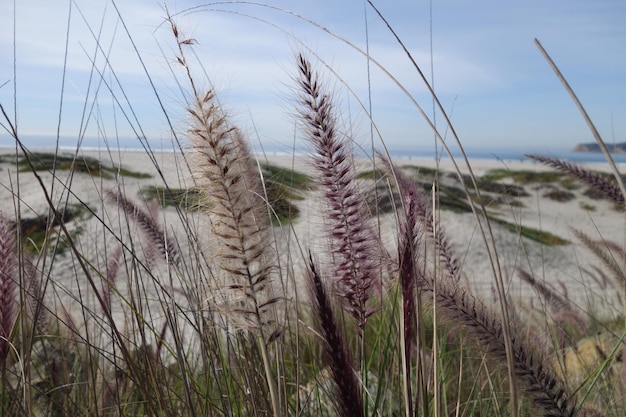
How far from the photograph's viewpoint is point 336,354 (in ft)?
3.51

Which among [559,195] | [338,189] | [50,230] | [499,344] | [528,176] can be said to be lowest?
[559,195]

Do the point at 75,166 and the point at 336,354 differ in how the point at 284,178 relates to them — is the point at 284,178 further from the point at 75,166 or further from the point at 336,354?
the point at 75,166

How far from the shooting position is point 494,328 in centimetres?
122

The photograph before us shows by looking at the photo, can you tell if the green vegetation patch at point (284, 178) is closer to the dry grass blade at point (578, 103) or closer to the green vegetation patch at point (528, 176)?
the dry grass blade at point (578, 103)

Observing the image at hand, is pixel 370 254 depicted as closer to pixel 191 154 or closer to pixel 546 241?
pixel 191 154

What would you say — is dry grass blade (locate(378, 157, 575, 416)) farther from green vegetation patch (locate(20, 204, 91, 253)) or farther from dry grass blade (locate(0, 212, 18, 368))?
dry grass blade (locate(0, 212, 18, 368))

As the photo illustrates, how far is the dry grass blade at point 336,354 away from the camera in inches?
40.9

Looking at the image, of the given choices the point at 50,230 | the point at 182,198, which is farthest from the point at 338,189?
the point at 50,230

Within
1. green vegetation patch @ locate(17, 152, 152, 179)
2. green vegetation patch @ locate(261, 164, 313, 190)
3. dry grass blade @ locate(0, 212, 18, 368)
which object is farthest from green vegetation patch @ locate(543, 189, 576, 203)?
dry grass blade @ locate(0, 212, 18, 368)

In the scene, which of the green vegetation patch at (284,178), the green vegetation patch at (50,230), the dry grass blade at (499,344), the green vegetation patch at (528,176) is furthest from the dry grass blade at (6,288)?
the green vegetation patch at (528,176)

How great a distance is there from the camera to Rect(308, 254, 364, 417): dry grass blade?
3.41 feet

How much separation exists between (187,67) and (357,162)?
1.53ft

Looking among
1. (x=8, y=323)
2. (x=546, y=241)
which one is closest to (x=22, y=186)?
(x=546, y=241)

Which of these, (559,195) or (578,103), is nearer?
(578,103)
